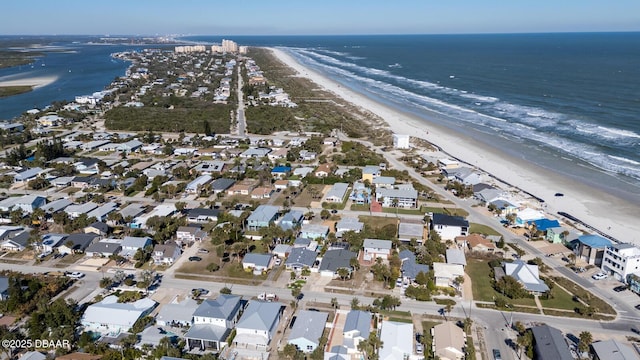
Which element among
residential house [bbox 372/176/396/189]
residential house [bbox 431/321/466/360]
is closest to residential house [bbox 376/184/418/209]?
residential house [bbox 372/176/396/189]

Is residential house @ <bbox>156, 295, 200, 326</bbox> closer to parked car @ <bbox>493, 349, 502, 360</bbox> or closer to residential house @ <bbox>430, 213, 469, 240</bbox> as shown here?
parked car @ <bbox>493, 349, 502, 360</bbox>

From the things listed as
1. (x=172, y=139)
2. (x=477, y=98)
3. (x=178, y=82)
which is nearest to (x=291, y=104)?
(x=172, y=139)

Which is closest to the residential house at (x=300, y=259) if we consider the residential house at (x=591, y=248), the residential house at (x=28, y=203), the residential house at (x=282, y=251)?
the residential house at (x=282, y=251)

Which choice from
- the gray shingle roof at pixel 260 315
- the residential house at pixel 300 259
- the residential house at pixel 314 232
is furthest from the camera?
the residential house at pixel 314 232

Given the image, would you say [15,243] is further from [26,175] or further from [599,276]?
[599,276]

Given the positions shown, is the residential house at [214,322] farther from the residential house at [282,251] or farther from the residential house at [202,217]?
the residential house at [202,217]

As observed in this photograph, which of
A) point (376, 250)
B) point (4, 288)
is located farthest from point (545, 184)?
point (4, 288)
